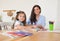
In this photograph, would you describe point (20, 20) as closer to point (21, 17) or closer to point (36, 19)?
point (21, 17)

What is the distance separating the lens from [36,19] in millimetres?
2312

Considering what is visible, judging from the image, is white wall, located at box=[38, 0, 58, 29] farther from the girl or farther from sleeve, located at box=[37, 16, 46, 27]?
the girl

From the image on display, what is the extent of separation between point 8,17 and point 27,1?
37 cm

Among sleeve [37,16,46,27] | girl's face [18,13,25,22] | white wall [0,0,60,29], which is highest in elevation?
white wall [0,0,60,29]

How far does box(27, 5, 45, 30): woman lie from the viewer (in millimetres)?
2279

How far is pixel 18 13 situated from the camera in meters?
2.31

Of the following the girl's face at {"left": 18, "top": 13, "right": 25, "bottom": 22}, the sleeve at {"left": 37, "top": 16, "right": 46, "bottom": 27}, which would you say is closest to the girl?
the girl's face at {"left": 18, "top": 13, "right": 25, "bottom": 22}

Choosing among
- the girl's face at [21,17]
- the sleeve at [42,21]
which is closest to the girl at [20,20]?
the girl's face at [21,17]

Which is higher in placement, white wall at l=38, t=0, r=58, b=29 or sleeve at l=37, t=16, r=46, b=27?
white wall at l=38, t=0, r=58, b=29

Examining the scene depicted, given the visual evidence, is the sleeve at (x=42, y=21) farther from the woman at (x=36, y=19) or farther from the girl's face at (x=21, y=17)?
the girl's face at (x=21, y=17)

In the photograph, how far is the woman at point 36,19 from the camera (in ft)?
7.48

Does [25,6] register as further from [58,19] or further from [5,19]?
[58,19]

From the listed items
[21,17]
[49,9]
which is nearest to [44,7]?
[49,9]

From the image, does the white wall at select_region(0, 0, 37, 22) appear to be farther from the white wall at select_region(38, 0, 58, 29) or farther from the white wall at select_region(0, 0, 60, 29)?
the white wall at select_region(38, 0, 58, 29)
